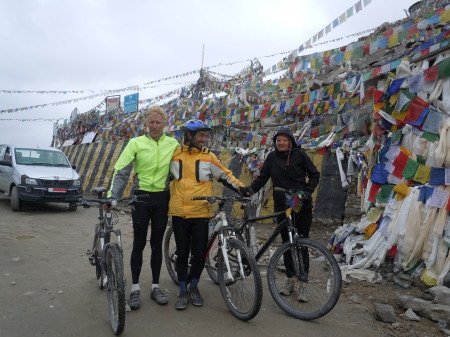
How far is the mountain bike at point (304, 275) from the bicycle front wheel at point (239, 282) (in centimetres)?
30

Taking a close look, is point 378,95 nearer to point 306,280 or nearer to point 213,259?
point 306,280

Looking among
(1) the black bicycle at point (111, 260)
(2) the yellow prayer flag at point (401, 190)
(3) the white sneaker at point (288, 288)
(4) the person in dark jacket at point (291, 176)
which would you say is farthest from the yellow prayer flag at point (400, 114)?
(1) the black bicycle at point (111, 260)

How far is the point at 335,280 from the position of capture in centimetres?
331

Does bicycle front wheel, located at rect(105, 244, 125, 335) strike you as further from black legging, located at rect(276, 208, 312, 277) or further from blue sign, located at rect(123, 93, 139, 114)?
blue sign, located at rect(123, 93, 139, 114)

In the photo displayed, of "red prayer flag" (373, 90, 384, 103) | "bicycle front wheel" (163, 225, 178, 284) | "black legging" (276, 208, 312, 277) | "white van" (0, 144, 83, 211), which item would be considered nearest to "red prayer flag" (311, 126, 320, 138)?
"red prayer flag" (373, 90, 384, 103)

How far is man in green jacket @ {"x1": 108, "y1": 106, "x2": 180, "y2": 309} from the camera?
145 inches

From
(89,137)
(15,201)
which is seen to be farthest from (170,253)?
(89,137)

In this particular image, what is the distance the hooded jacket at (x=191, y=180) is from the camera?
3713mm

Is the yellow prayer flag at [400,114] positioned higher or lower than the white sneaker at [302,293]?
higher

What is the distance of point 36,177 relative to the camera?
951cm

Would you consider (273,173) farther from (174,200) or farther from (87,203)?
(87,203)

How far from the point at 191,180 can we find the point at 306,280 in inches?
64.3

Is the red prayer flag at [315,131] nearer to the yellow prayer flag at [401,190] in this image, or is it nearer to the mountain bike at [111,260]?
the yellow prayer flag at [401,190]

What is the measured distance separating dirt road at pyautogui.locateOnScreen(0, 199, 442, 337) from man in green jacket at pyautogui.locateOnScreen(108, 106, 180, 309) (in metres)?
0.41
